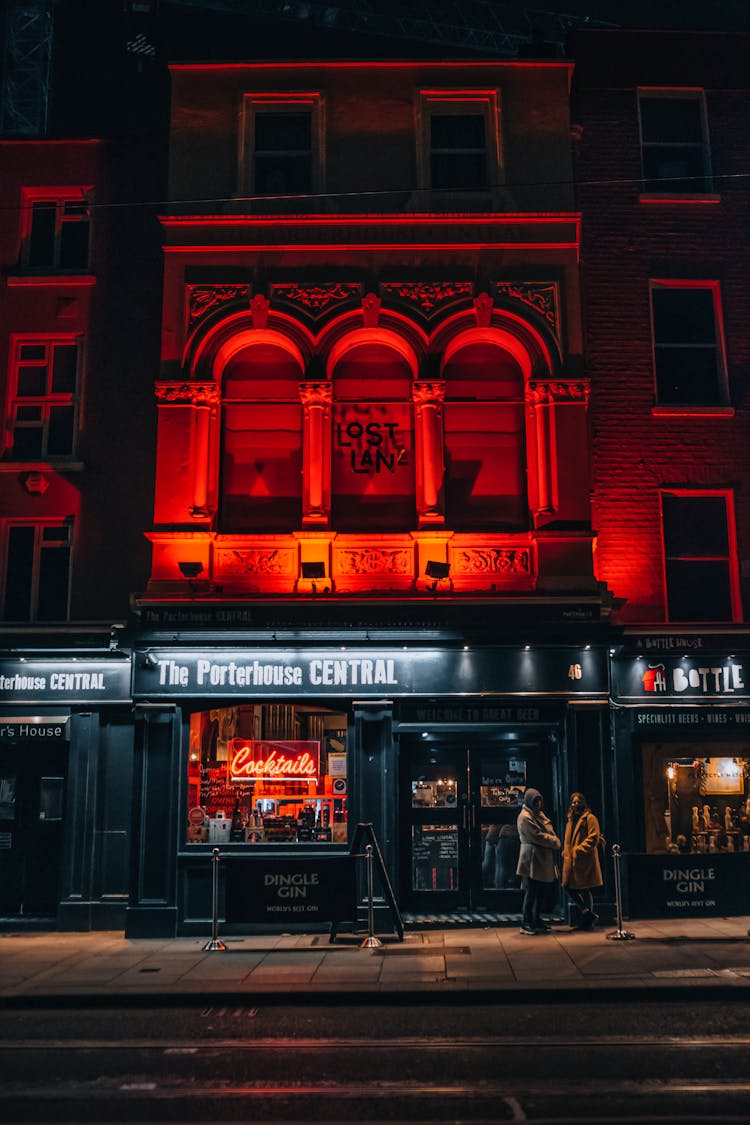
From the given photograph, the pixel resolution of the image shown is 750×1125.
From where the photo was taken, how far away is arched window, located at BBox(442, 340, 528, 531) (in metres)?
15.9

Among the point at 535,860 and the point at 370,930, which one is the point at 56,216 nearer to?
the point at 370,930

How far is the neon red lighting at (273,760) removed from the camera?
1548cm

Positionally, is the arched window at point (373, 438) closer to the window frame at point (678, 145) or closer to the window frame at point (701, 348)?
the window frame at point (701, 348)

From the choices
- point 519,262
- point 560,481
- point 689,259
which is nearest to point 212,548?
point 560,481

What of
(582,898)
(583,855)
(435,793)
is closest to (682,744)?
(583,855)

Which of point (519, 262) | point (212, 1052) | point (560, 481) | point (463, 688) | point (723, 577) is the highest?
point (519, 262)

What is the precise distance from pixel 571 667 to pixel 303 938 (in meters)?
5.45

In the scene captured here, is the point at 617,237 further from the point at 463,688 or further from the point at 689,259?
the point at 463,688

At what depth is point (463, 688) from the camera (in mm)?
14984

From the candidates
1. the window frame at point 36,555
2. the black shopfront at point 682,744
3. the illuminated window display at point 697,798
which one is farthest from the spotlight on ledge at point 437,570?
the window frame at point 36,555

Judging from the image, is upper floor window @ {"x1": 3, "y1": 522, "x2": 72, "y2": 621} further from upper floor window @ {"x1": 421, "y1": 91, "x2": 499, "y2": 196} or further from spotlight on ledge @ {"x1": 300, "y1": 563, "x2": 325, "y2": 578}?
upper floor window @ {"x1": 421, "y1": 91, "x2": 499, "y2": 196}

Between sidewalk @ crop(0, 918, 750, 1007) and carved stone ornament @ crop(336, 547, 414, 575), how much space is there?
524 centimetres

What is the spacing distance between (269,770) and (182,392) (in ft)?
19.7

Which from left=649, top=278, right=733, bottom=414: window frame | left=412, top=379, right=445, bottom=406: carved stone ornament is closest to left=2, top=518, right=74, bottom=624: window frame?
left=412, top=379, right=445, bottom=406: carved stone ornament
